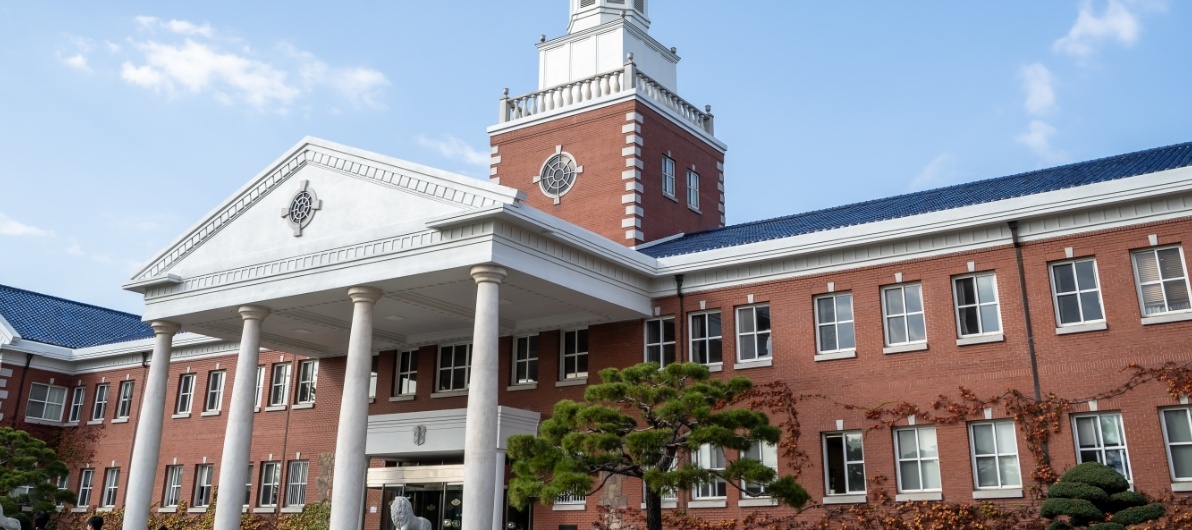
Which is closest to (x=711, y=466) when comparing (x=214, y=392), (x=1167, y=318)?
(x=1167, y=318)

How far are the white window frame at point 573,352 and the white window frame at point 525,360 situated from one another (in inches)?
35.7

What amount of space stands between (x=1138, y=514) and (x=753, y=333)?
978 centimetres

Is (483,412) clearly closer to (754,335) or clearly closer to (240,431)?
(754,335)

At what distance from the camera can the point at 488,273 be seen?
22688 millimetres

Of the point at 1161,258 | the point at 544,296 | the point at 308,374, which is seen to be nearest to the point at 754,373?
the point at 544,296

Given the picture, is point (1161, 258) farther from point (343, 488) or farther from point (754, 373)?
point (343, 488)

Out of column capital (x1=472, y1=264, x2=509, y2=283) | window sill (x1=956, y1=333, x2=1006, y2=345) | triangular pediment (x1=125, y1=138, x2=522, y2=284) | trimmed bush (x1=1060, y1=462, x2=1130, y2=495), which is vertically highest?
triangular pediment (x1=125, y1=138, x2=522, y2=284)

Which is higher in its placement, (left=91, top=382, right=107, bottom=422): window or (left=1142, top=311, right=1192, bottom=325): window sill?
(left=91, top=382, right=107, bottom=422): window

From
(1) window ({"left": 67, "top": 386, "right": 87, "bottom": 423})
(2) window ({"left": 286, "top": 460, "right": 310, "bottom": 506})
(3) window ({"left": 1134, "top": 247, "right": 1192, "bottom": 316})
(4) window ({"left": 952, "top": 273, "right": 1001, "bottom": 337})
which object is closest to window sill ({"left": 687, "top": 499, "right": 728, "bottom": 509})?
(4) window ({"left": 952, "top": 273, "right": 1001, "bottom": 337})

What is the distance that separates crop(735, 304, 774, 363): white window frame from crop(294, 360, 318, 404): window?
51.0 feet

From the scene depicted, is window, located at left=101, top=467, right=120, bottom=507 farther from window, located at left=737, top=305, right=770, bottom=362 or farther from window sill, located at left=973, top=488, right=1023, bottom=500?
window sill, located at left=973, top=488, right=1023, bottom=500

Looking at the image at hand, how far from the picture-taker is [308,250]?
84.9 ft

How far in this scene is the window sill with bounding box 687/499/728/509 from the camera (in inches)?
971

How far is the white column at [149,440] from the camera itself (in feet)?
92.1
